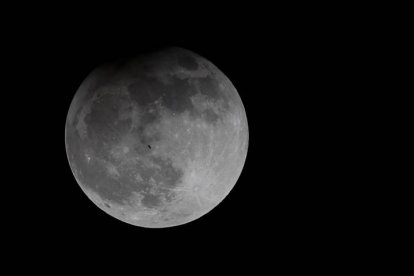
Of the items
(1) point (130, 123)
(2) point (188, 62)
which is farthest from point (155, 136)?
(2) point (188, 62)

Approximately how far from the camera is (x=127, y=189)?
351cm

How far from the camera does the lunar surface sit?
131 inches

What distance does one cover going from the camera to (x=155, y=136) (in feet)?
10.9

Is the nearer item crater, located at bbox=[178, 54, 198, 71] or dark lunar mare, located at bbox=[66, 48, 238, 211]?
dark lunar mare, located at bbox=[66, 48, 238, 211]

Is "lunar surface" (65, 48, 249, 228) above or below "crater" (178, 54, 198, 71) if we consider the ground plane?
below

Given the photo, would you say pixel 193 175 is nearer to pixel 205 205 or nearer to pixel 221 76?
pixel 205 205

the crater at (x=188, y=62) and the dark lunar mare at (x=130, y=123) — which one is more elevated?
the crater at (x=188, y=62)

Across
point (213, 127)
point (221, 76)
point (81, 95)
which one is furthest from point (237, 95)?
point (81, 95)

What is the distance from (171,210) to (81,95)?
142cm

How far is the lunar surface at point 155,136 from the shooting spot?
334 centimetres

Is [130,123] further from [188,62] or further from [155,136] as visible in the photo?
[188,62]

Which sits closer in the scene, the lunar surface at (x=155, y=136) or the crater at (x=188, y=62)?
the lunar surface at (x=155, y=136)

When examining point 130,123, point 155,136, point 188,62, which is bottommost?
point 155,136

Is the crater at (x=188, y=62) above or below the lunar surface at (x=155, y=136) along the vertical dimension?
above
